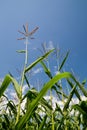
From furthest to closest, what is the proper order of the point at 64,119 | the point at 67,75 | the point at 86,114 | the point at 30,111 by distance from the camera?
the point at 64,119 < the point at 86,114 < the point at 67,75 < the point at 30,111

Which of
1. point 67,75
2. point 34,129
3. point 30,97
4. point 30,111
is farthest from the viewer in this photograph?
point 34,129

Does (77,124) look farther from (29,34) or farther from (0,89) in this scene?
(0,89)

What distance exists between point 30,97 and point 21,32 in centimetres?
79

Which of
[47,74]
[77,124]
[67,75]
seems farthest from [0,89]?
[77,124]

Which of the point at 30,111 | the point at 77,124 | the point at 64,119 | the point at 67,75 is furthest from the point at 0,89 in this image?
the point at 77,124

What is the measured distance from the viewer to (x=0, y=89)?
1.69 meters

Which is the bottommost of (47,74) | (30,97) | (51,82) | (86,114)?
(86,114)

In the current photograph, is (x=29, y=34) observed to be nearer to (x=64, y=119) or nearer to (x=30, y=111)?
(x=64, y=119)

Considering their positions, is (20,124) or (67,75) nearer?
(20,124)

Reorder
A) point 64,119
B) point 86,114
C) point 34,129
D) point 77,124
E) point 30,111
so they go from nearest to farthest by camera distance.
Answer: point 30,111
point 86,114
point 64,119
point 77,124
point 34,129

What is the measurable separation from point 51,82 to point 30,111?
0.77ft

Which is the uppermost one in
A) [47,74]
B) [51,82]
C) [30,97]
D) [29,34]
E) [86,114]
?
[29,34]

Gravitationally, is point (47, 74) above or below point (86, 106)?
above

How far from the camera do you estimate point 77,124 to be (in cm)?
337
